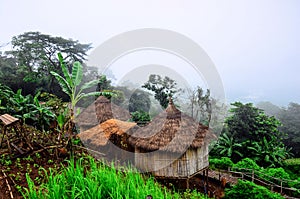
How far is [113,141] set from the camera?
386 inches

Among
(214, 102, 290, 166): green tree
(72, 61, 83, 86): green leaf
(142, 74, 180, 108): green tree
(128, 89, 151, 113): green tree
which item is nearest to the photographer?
(72, 61, 83, 86): green leaf

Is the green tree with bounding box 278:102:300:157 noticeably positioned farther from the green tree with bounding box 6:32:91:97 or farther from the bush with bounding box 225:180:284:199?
the green tree with bounding box 6:32:91:97

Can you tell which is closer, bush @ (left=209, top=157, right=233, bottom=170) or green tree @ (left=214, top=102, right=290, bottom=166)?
bush @ (left=209, top=157, right=233, bottom=170)

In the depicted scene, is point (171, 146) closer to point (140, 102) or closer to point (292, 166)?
point (292, 166)

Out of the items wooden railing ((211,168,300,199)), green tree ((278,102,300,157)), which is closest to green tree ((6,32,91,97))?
wooden railing ((211,168,300,199))

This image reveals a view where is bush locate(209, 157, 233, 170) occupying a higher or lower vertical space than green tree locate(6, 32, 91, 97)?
lower

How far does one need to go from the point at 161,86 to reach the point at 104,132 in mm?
8014

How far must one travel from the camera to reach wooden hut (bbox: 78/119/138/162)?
955 centimetres

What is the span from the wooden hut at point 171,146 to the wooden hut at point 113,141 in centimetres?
47

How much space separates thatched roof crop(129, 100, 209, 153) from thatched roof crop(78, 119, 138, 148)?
56 cm

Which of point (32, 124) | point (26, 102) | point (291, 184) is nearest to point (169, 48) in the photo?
point (26, 102)

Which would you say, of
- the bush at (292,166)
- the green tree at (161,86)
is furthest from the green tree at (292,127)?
the green tree at (161,86)

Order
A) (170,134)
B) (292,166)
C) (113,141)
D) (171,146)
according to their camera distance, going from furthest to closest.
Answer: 1. (292,166)
2. (113,141)
3. (170,134)
4. (171,146)

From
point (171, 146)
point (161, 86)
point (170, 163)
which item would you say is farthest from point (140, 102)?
point (171, 146)
